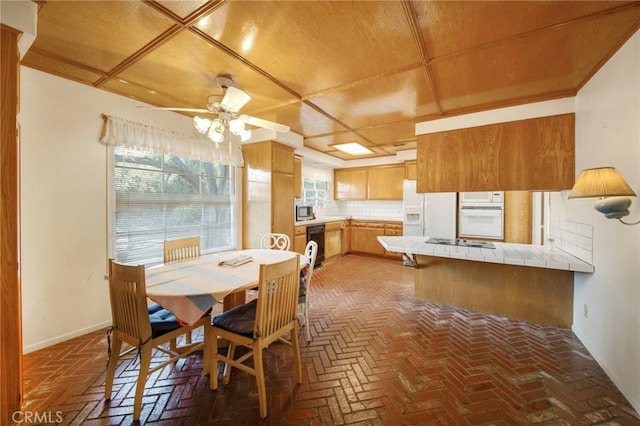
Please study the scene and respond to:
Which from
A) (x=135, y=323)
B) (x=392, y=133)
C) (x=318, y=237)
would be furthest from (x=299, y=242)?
(x=135, y=323)

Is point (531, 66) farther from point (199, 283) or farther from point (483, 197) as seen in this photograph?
point (199, 283)

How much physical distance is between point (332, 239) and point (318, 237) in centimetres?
68

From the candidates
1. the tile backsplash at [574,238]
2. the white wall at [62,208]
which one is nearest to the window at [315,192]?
the white wall at [62,208]

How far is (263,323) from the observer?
5.34 feet

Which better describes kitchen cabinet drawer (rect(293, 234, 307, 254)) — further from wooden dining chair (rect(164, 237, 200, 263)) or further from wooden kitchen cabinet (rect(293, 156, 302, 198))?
wooden dining chair (rect(164, 237, 200, 263))

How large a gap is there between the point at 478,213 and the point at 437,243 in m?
1.52

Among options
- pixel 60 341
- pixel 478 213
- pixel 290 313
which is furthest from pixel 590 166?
pixel 60 341

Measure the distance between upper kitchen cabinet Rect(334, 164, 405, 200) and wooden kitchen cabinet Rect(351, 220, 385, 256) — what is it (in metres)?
0.68

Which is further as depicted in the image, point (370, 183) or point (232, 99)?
point (370, 183)

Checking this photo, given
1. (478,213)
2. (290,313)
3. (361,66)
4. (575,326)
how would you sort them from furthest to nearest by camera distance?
(478,213) → (575,326) → (361,66) → (290,313)

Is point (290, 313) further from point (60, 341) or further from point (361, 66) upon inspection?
point (60, 341)

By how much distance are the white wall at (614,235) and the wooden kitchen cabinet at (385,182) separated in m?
3.46

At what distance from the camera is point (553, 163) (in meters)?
2.61

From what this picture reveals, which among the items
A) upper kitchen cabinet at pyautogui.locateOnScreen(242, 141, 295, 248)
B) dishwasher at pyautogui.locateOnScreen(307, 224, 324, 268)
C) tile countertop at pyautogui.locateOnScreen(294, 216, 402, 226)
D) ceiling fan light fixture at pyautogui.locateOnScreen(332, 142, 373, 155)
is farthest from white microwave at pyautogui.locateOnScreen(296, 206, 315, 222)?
ceiling fan light fixture at pyautogui.locateOnScreen(332, 142, 373, 155)
